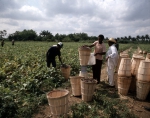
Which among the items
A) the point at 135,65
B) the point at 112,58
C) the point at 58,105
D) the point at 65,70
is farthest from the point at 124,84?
the point at 65,70

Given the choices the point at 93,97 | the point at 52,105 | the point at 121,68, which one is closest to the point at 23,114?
the point at 52,105

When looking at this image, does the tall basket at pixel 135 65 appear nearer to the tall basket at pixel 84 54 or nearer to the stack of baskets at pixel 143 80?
the stack of baskets at pixel 143 80

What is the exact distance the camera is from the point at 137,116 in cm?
389

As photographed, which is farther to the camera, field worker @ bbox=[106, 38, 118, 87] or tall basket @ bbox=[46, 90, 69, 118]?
field worker @ bbox=[106, 38, 118, 87]

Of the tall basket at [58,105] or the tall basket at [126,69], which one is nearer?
the tall basket at [58,105]

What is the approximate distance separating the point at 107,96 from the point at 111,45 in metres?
1.87

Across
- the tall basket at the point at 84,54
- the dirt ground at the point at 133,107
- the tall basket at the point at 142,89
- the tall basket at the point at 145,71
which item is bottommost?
the dirt ground at the point at 133,107

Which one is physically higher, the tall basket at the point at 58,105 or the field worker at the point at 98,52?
the field worker at the point at 98,52

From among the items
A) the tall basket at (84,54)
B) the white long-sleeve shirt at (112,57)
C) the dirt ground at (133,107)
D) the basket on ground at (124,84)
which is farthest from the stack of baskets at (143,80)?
the tall basket at (84,54)

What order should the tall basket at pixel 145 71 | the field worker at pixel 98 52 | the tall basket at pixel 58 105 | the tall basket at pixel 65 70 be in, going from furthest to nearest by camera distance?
the tall basket at pixel 65 70, the field worker at pixel 98 52, the tall basket at pixel 145 71, the tall basket at pixel 58 105

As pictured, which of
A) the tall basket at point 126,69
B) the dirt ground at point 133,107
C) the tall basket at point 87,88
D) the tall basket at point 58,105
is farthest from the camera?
the tall basket at point 126,69

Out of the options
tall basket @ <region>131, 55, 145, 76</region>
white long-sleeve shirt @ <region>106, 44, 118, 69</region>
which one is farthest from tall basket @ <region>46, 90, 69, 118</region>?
tall basket @ <region>131, 55, 145, 76</region>

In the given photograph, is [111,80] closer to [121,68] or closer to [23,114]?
[121,68]

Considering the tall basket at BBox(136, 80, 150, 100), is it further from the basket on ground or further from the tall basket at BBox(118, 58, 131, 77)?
the tall basket at BBox(118, 58, 131, 77)
